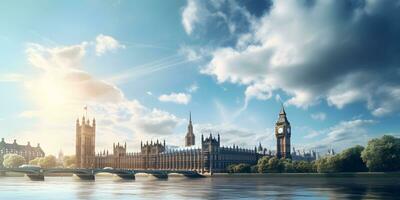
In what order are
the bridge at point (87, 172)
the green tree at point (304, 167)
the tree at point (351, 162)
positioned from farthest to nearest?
the bridge at point (87, 172) → the green tree at point (304, 167) → the tree at point (351, 162)

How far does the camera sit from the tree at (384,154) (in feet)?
360

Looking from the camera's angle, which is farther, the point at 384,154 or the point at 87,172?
the point at 87,172

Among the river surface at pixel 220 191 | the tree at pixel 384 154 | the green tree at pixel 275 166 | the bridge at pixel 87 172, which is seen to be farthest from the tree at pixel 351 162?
the bridge at pixel 87 172

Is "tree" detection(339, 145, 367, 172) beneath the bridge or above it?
above

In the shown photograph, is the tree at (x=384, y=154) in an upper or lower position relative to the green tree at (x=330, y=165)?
upper

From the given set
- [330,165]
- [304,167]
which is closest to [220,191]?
[330,165]

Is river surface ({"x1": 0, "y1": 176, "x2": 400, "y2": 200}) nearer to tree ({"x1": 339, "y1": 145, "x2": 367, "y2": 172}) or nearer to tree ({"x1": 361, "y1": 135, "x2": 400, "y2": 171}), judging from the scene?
tree ({"x1": 361, "y1": 135, "x2": 400, "y2": 171})

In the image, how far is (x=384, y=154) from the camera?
362 ft

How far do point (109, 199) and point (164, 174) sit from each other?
116 meters

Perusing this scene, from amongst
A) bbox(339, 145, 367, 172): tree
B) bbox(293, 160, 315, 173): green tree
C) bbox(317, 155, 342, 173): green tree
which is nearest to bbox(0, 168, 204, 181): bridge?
bbox(293, 160, 315, 173): green tree

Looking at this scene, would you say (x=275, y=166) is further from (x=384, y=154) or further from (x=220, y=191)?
(x=220, y=191)

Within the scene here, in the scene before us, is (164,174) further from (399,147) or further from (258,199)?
(258,199)

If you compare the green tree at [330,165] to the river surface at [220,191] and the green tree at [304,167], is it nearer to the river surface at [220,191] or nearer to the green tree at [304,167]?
the green tree at [304,167]

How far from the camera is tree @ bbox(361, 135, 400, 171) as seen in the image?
109750mm
